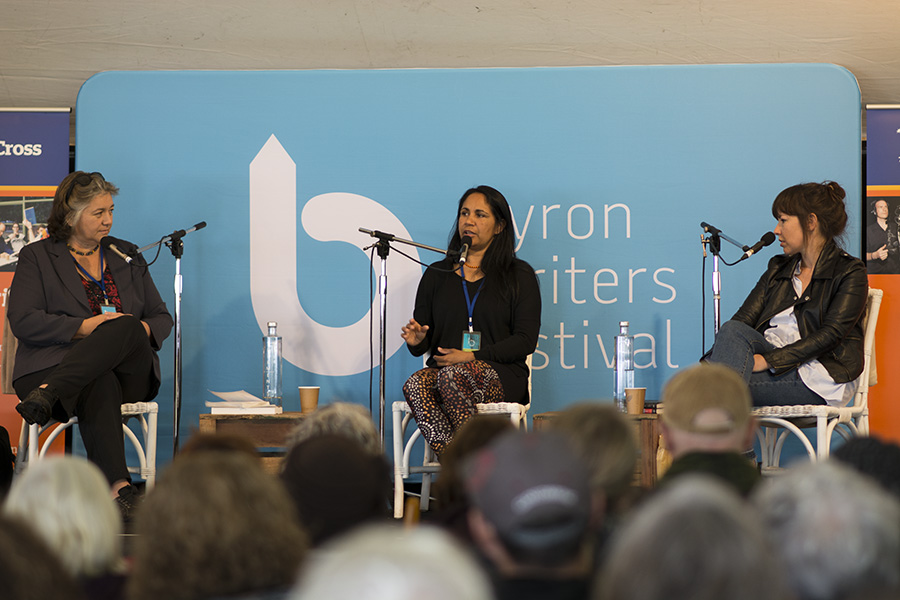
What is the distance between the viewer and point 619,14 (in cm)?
470

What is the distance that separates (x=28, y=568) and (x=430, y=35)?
406cm

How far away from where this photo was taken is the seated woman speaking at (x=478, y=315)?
12.6ft

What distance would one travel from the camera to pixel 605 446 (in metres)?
1.58

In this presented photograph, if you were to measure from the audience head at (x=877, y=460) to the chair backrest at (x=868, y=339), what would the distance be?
219 cm

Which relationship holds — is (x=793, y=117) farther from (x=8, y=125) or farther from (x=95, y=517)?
(x=95, y=517)

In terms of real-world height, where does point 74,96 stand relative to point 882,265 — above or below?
above

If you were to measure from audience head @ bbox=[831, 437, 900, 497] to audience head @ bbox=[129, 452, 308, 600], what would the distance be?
100 cm

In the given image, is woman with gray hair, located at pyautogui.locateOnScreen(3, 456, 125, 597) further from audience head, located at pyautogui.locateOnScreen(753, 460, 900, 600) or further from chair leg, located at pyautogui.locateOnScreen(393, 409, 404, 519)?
chair leg, located at pyautogui.locateOnScreen(393, 409, 404, 519)

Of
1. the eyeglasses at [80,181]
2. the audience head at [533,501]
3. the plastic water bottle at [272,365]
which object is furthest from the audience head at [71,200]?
the audience head at [533,501]

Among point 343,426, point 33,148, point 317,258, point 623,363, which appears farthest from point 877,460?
point 33,148

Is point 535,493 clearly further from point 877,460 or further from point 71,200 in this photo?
point 71,200

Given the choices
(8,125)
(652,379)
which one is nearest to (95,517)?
(652,379)

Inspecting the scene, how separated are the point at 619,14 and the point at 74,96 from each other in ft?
8.85

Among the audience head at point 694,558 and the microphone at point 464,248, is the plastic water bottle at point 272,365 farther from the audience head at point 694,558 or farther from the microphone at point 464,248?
the audience head at point 694,558
